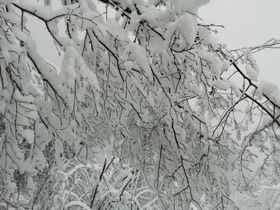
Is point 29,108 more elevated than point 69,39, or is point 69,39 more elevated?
point 69,39

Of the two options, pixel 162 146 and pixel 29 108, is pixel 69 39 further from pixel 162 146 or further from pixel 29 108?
pixel 162 146

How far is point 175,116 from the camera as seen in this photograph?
2482 millimetres

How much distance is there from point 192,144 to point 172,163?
0.18 m

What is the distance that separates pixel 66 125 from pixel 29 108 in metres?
0.24

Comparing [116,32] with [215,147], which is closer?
[116,32]

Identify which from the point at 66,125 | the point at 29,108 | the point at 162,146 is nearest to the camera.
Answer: the point at 29,108

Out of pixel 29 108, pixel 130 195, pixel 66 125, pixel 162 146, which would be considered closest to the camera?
pixel 29 108

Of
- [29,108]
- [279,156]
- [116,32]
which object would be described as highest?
[116,32]

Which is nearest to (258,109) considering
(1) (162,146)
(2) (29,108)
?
(1) (162,146)

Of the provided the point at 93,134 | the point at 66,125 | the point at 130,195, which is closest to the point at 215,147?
the point at 93,134

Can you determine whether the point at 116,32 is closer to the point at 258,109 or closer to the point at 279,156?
the point at 258,109

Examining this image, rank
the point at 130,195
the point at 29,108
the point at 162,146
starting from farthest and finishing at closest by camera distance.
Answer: the point at 130,195 < the point at 162,146 < the point at 29,108

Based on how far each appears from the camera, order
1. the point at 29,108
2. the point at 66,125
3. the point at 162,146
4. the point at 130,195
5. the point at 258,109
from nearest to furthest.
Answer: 1. the point at 29,108
2. the point at 66,125
3. the point at 258,109
4. the point at 162,146
5. the point at 130,195

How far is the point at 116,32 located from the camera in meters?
2.20
